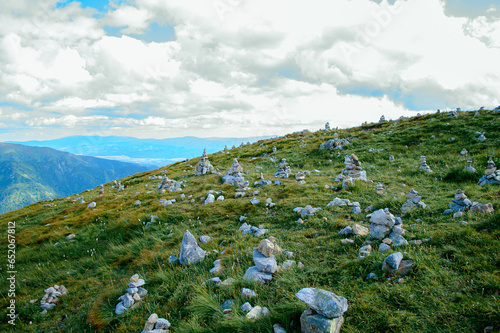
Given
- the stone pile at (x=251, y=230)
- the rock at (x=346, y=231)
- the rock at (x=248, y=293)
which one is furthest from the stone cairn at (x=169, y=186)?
the rock at (x=248, y=293)

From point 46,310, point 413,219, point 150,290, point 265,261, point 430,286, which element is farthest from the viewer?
point 413,219

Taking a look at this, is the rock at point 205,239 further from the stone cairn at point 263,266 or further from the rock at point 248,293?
the rock at point 248,293

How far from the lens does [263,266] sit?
18.4 feet

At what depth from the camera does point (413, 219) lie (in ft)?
24.7

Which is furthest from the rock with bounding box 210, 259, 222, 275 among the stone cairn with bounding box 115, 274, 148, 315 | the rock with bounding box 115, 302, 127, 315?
the rock with bounding box 115, 302, 127, 315

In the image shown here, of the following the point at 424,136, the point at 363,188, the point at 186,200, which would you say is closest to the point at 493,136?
the point at 424,136

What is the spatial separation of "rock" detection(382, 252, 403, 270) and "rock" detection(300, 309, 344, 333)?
1803 mm

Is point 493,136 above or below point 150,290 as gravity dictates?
above

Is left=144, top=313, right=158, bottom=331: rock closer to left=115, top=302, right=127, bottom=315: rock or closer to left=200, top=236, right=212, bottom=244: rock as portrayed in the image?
left=115, top=302, right=127, bottom=315: rock

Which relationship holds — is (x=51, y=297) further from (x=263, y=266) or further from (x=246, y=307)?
(x=263, y=266)

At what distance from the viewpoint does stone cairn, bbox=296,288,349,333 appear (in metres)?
3.62

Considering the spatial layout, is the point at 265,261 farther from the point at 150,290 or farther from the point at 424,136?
the point at 424,136

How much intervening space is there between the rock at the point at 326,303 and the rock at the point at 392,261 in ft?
5.51

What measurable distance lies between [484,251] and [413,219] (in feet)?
8.84
